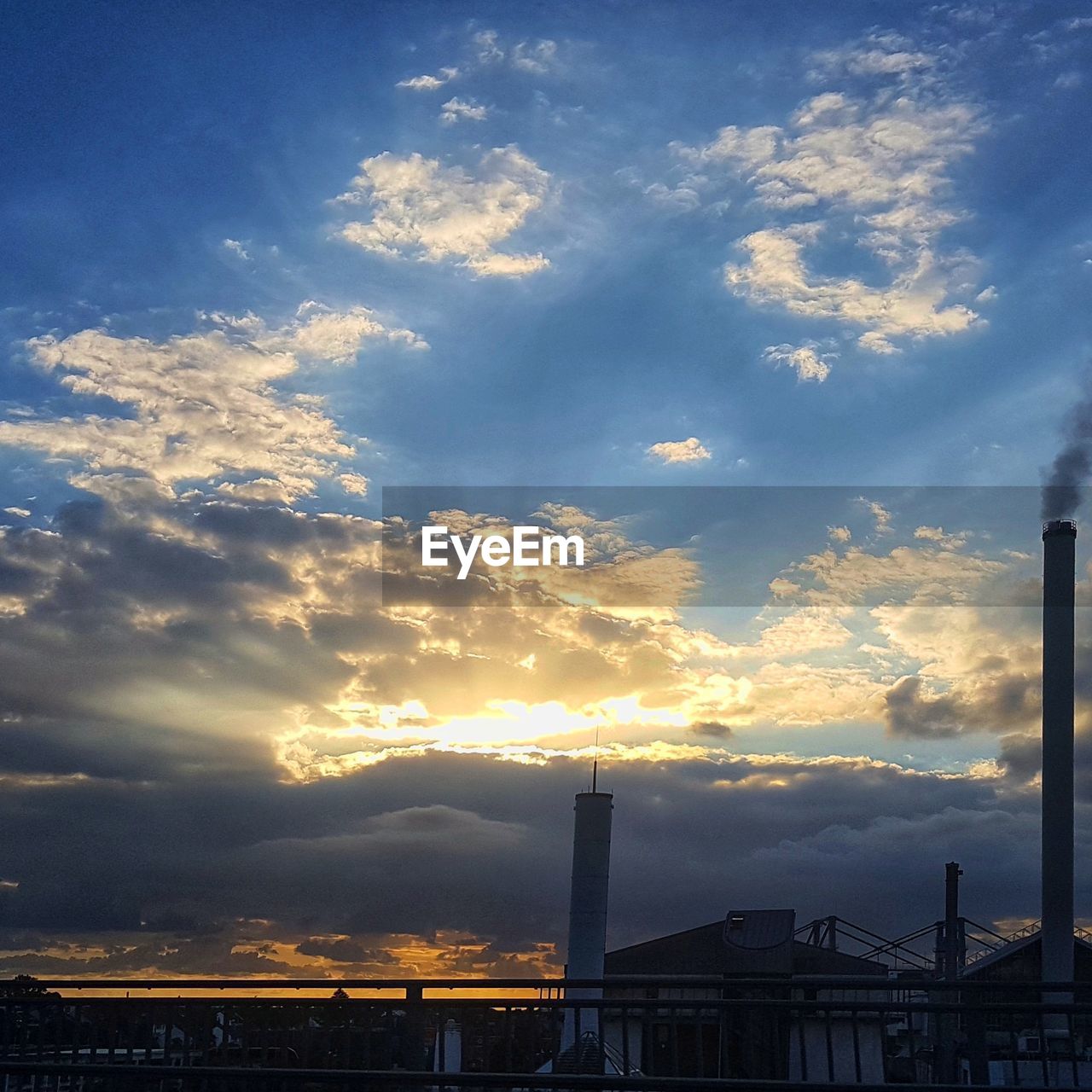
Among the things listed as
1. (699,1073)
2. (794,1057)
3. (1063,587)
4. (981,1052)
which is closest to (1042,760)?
(1063,587)

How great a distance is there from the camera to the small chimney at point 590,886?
38.1 meters

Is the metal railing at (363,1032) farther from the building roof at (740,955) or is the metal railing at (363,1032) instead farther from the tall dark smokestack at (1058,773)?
the tall dark smokestack at (1058,773)

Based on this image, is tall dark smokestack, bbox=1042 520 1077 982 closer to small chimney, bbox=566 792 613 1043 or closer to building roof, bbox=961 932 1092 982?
building roof, bbox=961 932 1092 982

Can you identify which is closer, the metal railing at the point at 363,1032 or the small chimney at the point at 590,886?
the metal railing at the point at 363,1032

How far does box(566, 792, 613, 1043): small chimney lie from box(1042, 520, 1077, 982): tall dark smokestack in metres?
17.1

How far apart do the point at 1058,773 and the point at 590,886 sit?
61.3 feet

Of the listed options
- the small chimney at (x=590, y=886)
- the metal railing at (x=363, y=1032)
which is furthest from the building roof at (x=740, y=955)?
the metal railing at (x=363, y=1032)

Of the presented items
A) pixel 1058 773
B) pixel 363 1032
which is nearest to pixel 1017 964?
pixel 1058 773

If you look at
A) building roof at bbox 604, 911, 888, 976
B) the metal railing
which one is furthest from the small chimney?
the metal railing

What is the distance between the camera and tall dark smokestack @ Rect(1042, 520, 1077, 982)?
44.5 metres

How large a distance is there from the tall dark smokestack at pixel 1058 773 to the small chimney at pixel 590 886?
17.1 meters

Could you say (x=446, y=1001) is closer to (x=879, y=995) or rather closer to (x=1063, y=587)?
(x=879, y=995)

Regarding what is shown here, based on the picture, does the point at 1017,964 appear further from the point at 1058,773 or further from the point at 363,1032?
the point at 363,1032

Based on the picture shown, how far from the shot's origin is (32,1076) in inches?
546
